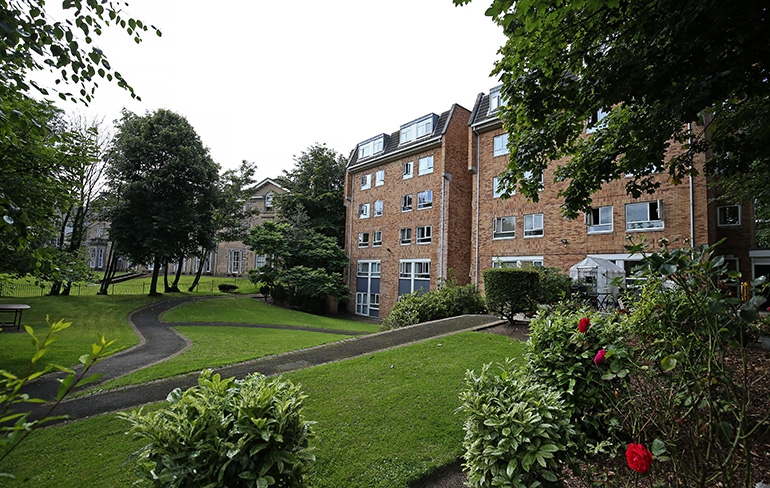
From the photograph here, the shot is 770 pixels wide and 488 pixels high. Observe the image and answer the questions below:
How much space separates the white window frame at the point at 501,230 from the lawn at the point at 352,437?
48.3 feet

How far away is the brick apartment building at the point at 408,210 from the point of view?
2295 centimetres

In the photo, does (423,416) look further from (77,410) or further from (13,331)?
(13,331)

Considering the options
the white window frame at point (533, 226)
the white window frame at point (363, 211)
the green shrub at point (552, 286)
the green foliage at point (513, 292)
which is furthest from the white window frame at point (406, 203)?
the green foliage at point (513, 292)

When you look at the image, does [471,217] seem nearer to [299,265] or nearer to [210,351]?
[299,265]

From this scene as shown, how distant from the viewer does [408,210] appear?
25.3m

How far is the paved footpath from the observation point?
5.71 m

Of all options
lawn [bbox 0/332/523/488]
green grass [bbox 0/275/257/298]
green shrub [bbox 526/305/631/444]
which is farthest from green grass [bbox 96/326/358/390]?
green grass [bbox 0/275/257/298]

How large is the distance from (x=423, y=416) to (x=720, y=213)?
69.6ft

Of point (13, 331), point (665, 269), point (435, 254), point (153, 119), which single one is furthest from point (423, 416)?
point (153, 119)

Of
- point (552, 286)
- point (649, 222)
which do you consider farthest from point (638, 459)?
point (649, 222)

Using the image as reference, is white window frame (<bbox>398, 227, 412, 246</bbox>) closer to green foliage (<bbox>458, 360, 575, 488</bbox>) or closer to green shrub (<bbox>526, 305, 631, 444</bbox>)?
green shrub (<bbox>526, 305, 631, 444</bbox>)

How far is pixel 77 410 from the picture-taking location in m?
5.51

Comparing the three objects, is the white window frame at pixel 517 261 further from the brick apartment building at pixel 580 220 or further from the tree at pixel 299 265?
the tree at pixel 299 265

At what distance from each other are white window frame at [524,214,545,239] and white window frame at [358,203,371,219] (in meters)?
12.8
